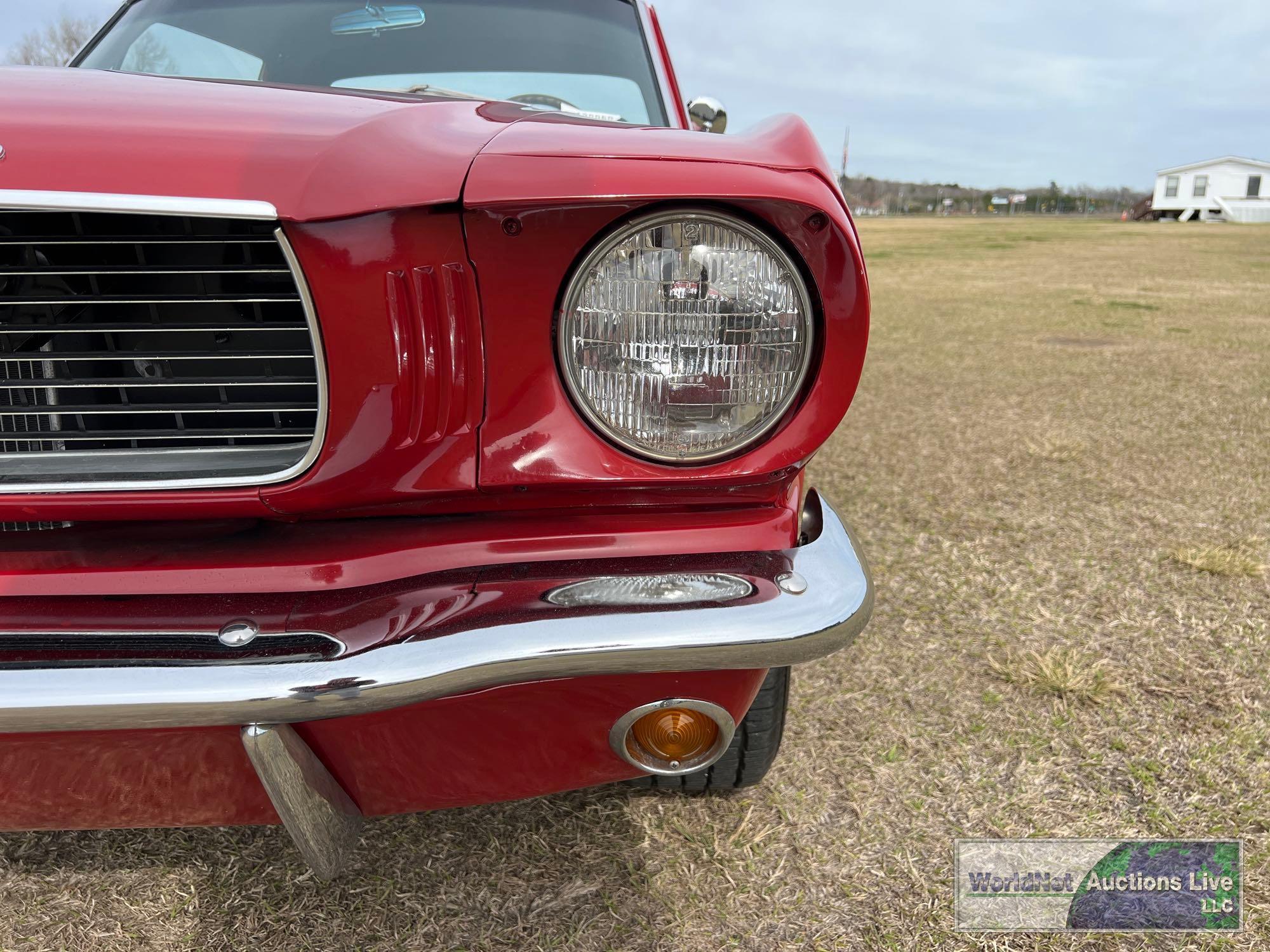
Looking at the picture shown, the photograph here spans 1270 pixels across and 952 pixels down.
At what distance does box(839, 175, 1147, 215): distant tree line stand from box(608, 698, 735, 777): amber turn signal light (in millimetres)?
63018

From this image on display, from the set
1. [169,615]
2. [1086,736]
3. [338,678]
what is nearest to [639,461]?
[338,678]

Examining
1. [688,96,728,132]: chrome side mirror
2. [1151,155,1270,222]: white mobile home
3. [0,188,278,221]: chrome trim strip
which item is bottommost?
[0,188,278,221]: chrome trim strip

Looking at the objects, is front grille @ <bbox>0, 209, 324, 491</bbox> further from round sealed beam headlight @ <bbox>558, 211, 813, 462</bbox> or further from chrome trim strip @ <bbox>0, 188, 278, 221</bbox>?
round sealed beam headlight @ <bbox>558, 211, 813, 462</bbox>

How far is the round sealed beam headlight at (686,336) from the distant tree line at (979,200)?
6291 centimetres

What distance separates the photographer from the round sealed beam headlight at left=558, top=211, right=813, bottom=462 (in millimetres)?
1068

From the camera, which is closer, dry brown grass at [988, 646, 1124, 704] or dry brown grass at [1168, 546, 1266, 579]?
dry brown grass at [988, 646, 1124, 704]

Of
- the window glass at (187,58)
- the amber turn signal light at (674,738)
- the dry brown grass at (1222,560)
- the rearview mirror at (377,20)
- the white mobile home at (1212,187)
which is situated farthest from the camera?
the white mobile home at (1212,187)

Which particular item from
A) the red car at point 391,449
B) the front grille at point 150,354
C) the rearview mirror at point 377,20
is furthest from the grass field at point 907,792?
the rearview mirror at point 377,20

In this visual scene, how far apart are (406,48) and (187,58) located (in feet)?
1.70

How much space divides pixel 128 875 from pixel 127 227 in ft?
3.83

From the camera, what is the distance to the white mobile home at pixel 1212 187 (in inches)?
2094

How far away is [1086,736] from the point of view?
6.17 ft

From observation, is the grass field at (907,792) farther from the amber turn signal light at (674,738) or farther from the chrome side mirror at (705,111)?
the chrome side mirror at (705,111)

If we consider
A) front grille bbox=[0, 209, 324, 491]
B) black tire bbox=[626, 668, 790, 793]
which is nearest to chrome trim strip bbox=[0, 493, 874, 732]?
front grille bbox=[0, 209, 324, 491]
